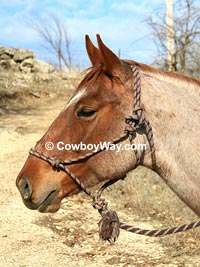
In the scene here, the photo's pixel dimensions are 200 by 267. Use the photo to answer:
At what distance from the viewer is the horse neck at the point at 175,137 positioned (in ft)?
7.37

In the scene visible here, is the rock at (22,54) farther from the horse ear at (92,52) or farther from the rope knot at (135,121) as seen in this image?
the rope knot at (135,121)

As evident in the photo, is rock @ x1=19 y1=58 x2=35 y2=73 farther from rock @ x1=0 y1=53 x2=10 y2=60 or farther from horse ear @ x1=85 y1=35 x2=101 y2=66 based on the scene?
horse ear @ x1=85 y1=35 x2=101 y2=66

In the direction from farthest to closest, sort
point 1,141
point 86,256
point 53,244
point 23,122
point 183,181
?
point 23,122, point 1,141, point 53,244, point 86,256, point 183,181

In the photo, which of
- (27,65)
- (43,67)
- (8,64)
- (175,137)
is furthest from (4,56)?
(175,137)

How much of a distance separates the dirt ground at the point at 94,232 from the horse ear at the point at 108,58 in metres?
2.16

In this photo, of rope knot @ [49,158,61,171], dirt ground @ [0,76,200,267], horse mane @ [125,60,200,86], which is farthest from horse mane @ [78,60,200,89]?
dirt ground @ [0,76,200,267]

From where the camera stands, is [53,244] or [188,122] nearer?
[188,122]

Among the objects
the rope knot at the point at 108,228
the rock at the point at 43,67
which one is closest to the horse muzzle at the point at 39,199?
the rope knot at the point at 108,228

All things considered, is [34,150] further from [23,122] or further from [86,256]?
[23,122]

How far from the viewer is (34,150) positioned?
7.79ft

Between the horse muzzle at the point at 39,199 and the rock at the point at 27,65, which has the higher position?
the rock at the point at 27,65

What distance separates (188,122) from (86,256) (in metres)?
2.23

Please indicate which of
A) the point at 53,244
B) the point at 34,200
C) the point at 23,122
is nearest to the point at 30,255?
the point at 53,244

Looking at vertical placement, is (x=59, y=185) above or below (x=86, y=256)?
above
